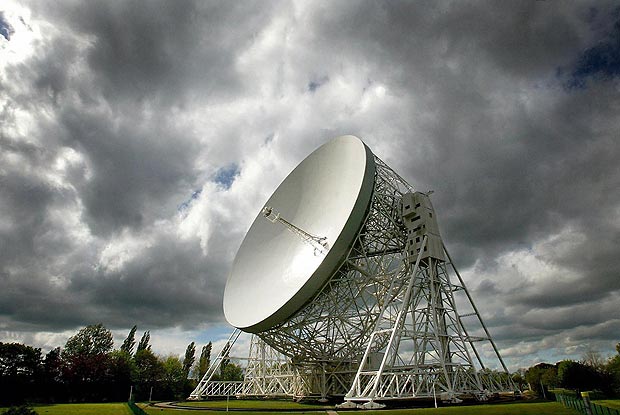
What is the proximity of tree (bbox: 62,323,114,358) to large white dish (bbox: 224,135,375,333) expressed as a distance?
4410 cm

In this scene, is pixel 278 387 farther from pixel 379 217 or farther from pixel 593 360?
pixel 593 360

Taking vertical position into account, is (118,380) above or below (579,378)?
above

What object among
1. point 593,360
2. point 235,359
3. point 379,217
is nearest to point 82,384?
point 235,359

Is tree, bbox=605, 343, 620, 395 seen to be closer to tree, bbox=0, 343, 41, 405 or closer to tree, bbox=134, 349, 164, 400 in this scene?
tree, bbox=134, 349, 164, 400

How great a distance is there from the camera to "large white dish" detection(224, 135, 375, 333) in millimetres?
21391

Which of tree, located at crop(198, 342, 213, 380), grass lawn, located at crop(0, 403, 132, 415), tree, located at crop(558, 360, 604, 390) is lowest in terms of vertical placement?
grass lawn, located at crop(0, 403, 132, 415)

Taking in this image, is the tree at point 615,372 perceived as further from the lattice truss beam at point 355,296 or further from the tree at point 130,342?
the tree at point 130,342

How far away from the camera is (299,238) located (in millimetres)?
24500

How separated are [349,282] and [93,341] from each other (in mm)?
51648

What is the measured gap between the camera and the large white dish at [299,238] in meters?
21.4

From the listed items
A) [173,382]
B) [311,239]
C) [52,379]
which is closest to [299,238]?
[311,239]

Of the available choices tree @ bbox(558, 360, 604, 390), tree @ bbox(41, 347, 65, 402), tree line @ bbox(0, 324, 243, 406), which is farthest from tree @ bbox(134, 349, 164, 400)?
tree @ bbox(558, 360, 604, 390)

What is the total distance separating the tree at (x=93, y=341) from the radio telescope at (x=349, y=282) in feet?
142

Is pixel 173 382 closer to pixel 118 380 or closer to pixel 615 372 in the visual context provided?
pixel 118 380
